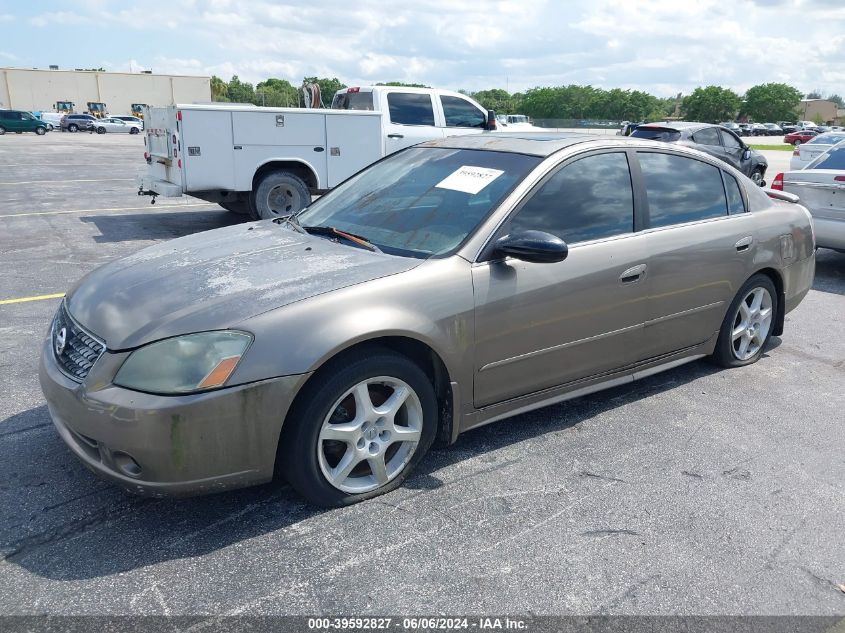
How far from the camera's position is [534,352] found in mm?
3566

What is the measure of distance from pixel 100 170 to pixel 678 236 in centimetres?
1993

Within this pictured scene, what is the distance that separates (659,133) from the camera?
631 inches

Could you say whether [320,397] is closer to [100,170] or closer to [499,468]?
[499,468]

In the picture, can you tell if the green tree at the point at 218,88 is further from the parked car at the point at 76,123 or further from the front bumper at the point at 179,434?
the front bumper at the point at 179,434

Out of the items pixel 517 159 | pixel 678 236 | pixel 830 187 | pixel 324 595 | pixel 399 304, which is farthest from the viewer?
pixel 830 187

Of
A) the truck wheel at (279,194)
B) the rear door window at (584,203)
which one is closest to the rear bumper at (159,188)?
the truck wheel at (279,194)

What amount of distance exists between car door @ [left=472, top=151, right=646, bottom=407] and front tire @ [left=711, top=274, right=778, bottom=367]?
42.4 inches

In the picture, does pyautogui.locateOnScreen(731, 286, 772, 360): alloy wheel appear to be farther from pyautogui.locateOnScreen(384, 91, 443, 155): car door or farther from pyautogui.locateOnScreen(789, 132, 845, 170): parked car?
pyautogui.locateOnScreen(789, 132, 845, 170): parked car

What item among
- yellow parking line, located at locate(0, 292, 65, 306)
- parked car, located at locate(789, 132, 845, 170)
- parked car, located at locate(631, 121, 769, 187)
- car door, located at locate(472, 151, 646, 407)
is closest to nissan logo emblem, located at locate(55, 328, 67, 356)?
car door, located at locate(472, 151, 646, 407)

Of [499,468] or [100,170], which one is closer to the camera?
[499,468]

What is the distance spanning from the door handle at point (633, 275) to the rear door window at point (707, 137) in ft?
44.4

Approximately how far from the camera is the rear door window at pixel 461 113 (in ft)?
39.4

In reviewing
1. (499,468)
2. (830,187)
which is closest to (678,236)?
(499,468)

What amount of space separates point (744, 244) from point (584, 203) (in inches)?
56.5
